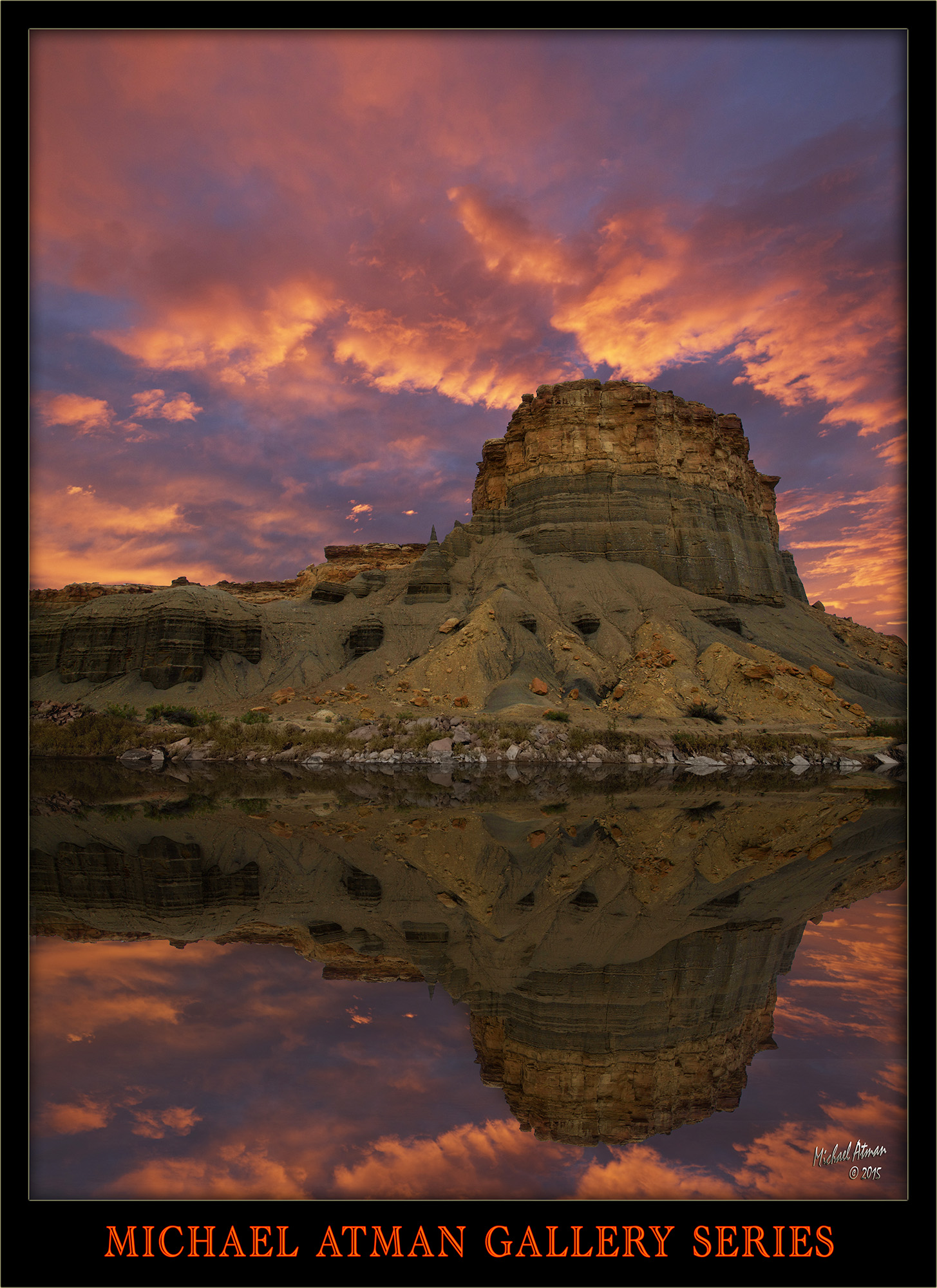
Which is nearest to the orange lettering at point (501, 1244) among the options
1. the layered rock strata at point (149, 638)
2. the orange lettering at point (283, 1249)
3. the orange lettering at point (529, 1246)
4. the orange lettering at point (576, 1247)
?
the orange lettering at point (529, 1246)

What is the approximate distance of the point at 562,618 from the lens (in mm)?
56500

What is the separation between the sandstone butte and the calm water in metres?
32.0

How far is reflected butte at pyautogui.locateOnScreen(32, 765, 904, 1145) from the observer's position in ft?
15.3

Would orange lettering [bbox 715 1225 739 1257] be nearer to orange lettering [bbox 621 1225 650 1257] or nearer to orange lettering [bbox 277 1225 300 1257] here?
orange lettering [bbox 621 1225 650 1257]

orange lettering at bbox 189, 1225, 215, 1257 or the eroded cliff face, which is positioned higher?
the eroded cliff face

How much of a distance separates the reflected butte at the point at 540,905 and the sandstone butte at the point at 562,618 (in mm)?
27075

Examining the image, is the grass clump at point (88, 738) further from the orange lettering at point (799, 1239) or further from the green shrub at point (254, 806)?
the orange lettering at point (799, 1239)

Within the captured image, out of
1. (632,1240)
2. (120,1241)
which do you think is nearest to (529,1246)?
(632,1240)

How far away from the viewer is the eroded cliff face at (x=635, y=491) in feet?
209

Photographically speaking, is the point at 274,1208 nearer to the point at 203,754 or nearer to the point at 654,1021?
the point at 654,1021

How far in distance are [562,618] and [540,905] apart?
48.6 m

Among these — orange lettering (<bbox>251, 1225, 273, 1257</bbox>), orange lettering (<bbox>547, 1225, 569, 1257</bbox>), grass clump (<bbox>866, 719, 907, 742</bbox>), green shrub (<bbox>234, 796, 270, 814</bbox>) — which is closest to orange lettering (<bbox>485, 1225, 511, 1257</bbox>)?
orange lettering (<bbox>547, 1225, 569, 1257</bbox>)

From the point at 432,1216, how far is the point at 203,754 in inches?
1663

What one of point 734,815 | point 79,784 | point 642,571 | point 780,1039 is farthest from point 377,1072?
point 642,571
